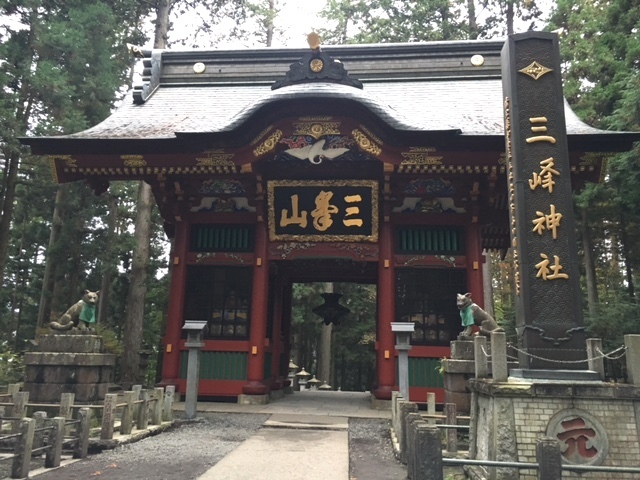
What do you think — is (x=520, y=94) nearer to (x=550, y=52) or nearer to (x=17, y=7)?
(x=550, y=52)

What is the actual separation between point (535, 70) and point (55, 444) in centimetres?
722

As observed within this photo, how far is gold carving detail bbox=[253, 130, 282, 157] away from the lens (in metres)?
10.6

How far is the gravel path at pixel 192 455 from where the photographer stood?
5223mm

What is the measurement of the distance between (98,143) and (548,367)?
9600 millimetres

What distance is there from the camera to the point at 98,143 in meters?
10.6

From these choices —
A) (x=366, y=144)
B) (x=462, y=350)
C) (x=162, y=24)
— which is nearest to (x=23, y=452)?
(x=462, y=350)

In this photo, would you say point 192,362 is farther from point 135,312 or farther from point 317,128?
point 135,312

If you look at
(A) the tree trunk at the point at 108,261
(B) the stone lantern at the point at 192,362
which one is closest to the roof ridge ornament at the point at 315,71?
(B) the stone lantern at the point at 192,362

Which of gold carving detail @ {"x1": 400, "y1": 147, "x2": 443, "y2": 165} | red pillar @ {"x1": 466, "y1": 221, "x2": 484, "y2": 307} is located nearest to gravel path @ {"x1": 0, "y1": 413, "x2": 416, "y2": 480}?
red pillar @ {"x1": 466, "y1": 221, "x2": 484, "y2": 307}

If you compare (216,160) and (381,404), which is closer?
(381,404)

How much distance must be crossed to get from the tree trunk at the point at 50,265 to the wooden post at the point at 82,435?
13187mm

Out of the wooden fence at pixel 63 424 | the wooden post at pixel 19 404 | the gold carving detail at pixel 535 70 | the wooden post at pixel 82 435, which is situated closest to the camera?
the wooden fence at pixel 63 424

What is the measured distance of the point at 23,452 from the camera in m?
5.00

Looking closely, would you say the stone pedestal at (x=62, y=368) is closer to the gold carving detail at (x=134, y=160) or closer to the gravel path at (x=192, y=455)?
the gravel path at (x=192, y=455)
